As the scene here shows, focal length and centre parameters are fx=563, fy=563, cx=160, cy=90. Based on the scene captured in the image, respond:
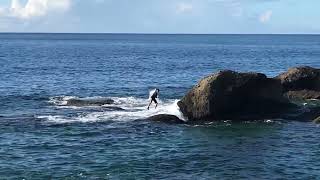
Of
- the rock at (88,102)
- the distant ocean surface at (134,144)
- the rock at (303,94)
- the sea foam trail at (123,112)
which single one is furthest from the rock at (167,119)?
the rock at (303,94)

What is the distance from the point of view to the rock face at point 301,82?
53.9m

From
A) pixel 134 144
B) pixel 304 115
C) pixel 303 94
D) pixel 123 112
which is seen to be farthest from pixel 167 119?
pixel 303 94

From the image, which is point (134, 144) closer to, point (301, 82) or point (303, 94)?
point (303, 94)

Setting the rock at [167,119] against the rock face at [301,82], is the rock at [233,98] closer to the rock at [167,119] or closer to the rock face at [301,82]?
the rock at [167,119]

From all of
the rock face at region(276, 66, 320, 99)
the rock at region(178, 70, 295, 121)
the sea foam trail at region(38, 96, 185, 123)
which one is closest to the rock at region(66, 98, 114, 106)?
the sea foam trail at region(38, 96, 185, 123)

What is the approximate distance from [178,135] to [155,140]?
225 cm

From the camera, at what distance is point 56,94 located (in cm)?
6144

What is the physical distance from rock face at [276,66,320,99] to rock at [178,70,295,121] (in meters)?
10.2

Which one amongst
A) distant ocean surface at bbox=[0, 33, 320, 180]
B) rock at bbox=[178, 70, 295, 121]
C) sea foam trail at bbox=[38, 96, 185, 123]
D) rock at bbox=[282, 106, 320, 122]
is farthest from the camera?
sea foam trail at bbox=[38, 96, 185, 123]

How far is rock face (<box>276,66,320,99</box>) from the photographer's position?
53.9 meters

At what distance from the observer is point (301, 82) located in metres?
55.2

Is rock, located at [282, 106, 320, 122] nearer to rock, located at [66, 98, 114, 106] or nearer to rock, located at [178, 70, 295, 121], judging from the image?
rock, located at [178, 70, 295, 121]

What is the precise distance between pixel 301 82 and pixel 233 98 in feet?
51.4

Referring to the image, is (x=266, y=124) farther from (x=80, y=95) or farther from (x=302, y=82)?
(x=80, y=95)
